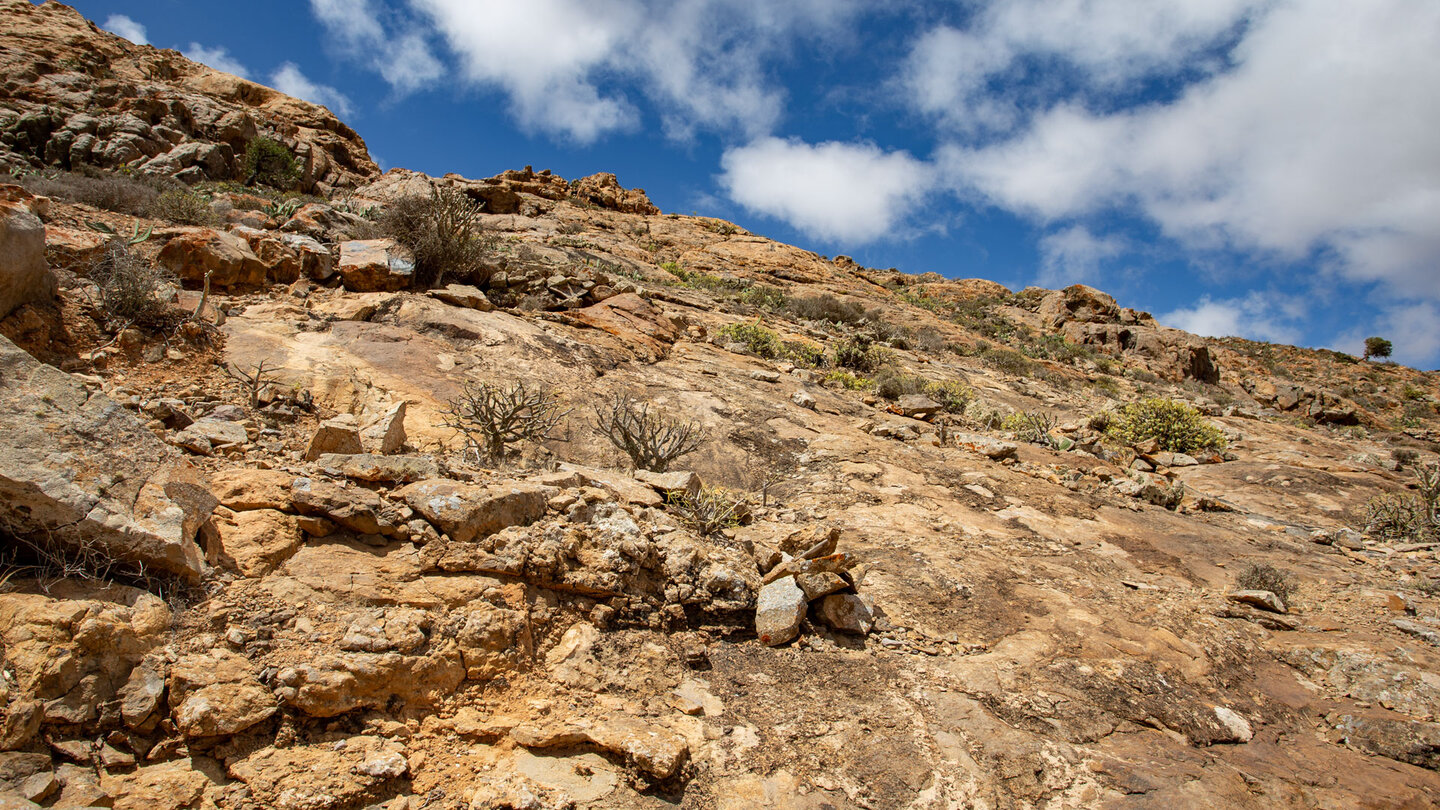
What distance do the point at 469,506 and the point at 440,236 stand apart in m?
6.89

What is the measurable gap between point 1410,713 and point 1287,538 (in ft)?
11.3

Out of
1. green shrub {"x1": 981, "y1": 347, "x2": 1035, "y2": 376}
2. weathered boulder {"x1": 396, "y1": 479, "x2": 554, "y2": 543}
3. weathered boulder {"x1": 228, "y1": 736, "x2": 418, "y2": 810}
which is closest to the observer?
weathered boulder {"x1": 228, "y1": 736, "x2": 418, "y2": 810}

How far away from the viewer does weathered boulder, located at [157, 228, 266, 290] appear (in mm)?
5934

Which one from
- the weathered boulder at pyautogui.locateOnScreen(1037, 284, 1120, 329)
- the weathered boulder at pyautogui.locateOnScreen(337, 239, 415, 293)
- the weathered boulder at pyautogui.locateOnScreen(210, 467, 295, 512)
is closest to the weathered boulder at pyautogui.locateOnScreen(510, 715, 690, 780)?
the weathered boulder at pyautogui.locateOnScreen(210, 467, 295, 512)

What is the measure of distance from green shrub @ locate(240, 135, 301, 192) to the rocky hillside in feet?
50.9

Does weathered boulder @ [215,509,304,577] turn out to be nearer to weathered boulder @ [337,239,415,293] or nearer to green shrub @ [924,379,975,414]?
weathered boulder @ [337,239,415,293]

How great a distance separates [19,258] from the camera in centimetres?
364

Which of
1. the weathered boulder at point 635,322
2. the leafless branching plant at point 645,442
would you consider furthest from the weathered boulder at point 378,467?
the weathered boulder at point 635,322

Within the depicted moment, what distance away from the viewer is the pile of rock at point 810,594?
3.26 metres

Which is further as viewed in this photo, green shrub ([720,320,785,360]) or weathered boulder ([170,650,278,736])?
green shrub ([720,320,785,360])

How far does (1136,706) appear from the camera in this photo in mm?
3137

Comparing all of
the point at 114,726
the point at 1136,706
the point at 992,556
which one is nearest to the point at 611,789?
the point at 114,726

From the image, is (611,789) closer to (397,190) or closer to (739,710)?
Answer: (739,710)

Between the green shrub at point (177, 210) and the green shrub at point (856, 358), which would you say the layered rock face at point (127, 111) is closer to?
the green shrub at point (177, 210)
